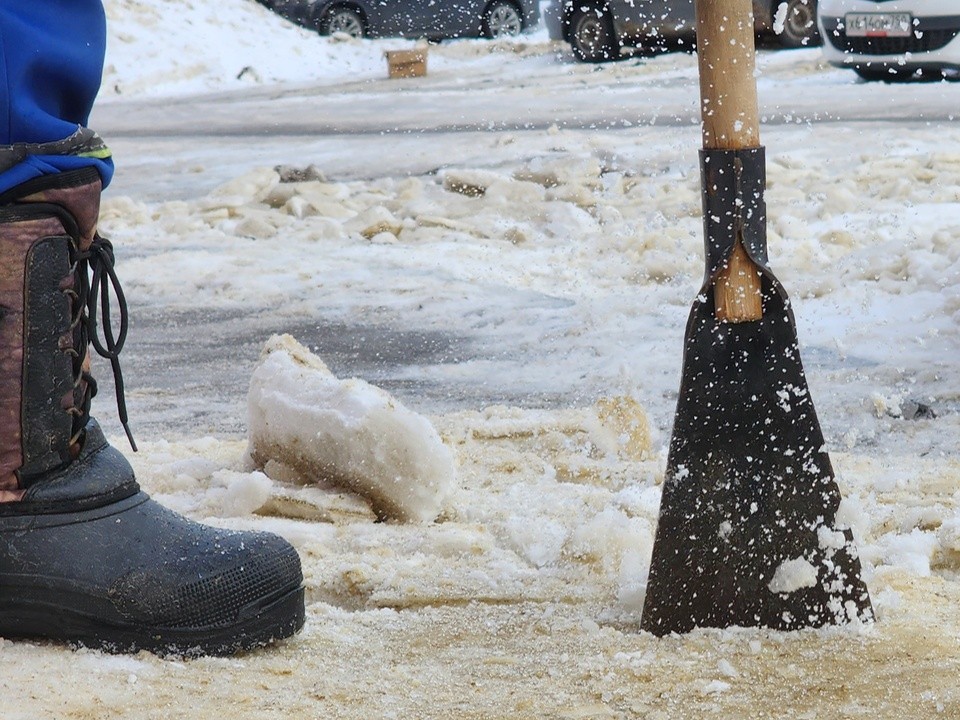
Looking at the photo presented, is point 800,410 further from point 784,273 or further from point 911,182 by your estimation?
point 911,182

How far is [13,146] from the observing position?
161 centimetres

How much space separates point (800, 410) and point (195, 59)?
50.5ft

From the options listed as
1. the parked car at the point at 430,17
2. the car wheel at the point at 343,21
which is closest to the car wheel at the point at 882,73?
the parked car at the point at 430,17

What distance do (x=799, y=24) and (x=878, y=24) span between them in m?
3.84

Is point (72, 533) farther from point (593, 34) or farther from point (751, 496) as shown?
point (593, 34)

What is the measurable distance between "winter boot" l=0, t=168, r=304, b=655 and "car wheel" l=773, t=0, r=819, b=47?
464 inches

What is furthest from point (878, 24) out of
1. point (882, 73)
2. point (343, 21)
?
point (343, 21)

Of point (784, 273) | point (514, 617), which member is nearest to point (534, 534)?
point (514, 617)

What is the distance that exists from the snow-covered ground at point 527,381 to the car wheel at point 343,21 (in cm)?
910

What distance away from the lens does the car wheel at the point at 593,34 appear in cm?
1363

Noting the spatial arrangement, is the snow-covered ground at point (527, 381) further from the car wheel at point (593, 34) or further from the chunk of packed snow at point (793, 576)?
the car wheel at point (593, 34)

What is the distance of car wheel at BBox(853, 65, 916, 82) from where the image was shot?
9.84 m

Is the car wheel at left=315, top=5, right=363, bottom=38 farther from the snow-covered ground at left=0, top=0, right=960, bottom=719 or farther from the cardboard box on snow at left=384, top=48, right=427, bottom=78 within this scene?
the snow-covered ground at left=0, top=0, right=960, bottom=719

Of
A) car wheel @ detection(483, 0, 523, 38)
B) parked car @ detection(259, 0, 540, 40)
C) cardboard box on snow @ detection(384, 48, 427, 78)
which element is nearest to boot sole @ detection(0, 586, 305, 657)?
cardboard box on snow @ detection(384, 48, 427, 78)
